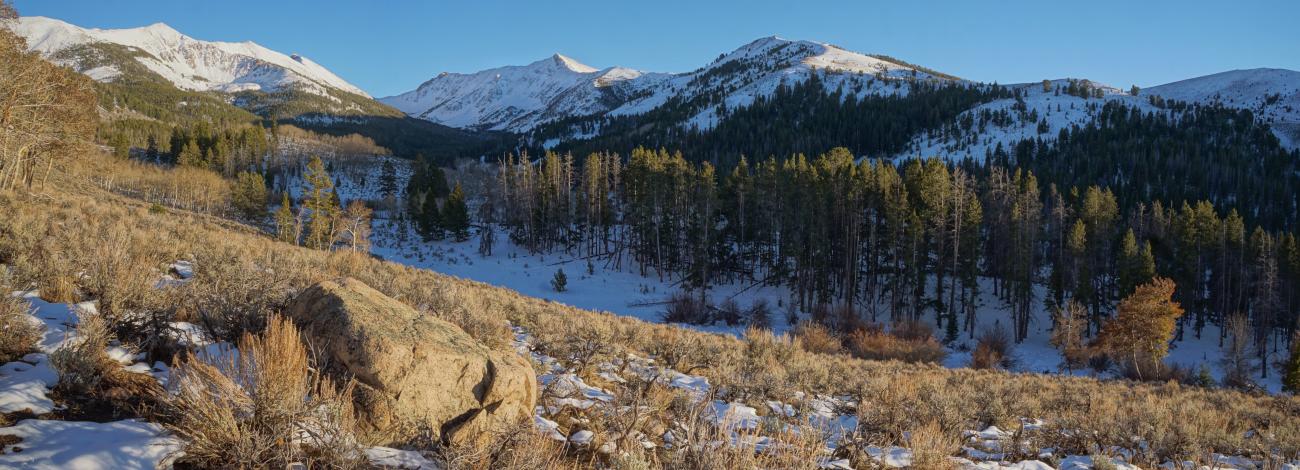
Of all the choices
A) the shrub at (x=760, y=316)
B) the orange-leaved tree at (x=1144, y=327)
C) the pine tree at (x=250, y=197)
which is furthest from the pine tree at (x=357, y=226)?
the orange-leaved tree at (x=1144, y=327)

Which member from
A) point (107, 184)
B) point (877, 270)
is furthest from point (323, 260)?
point (107, 184)

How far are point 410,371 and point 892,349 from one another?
85.2ft

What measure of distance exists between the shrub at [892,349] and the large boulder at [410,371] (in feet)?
76.8

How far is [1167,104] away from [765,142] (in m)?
95.6

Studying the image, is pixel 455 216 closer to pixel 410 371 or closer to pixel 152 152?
pixel 410 371

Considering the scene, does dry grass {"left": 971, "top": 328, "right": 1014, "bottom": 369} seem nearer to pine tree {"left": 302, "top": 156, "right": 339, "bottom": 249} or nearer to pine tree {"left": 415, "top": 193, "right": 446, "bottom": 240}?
pine tree {"left": 302, "top": 156, "right": 339, "bottom": 249}

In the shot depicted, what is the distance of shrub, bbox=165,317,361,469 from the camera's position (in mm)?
3193

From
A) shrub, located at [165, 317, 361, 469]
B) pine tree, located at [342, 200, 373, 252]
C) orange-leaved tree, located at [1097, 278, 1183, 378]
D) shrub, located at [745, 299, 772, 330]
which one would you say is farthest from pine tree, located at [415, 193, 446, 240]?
shrub, located at [165, 317, 361, 469]

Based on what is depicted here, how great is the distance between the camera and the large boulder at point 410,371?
423 centimetres

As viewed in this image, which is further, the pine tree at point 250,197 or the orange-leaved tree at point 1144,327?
the pine tree at point 250,197

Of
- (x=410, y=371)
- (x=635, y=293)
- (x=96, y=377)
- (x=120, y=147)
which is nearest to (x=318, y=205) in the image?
(x=635, y=293)

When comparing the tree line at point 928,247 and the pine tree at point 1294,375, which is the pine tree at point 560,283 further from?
the pine tree at point 1294,375

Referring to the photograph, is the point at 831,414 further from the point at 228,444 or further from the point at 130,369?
the point at 130,369

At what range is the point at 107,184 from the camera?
6919cm
